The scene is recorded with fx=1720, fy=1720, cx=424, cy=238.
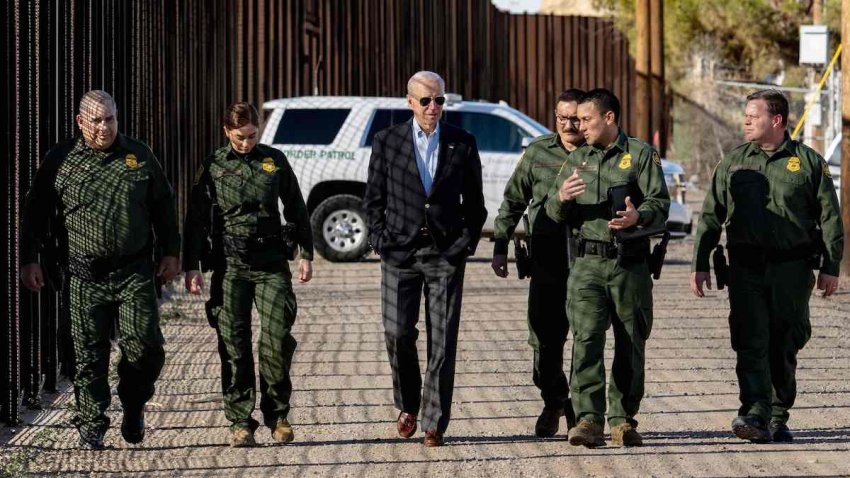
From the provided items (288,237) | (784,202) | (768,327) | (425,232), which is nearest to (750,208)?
(784,202)

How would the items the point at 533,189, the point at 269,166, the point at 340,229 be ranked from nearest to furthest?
the point at 269,166
the point at 533,189
the point at 340,229

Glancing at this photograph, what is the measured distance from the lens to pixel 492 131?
18891 mm

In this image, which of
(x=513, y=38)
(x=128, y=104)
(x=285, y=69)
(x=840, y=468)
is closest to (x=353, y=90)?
(x=285, y=69)

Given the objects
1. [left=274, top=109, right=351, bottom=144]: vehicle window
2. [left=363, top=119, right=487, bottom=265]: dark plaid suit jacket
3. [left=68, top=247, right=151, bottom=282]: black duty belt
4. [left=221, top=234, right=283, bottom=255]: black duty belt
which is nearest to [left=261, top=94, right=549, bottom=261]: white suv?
[left=274, top=109, right=351, bottom=144]: vehicle window

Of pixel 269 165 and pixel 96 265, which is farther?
pixel 269 165

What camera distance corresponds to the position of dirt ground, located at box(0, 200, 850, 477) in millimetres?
7445

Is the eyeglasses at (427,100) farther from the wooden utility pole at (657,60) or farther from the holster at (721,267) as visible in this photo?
the wooden utility pole at (657,60)

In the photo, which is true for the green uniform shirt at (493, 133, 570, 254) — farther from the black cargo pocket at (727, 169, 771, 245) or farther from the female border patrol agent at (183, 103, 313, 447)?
the female border patrol agent at (183, 103, 313, 447)

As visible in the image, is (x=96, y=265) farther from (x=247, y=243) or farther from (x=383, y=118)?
(x=383, y=118)

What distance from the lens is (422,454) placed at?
25.3 ft

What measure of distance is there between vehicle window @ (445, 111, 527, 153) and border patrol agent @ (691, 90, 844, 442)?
10636mm

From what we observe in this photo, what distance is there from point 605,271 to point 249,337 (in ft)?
5.55

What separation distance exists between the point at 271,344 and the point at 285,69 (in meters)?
18.5

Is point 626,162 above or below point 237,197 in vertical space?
above
